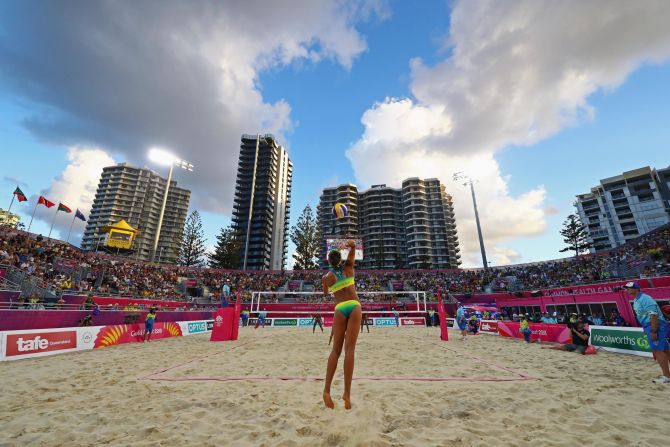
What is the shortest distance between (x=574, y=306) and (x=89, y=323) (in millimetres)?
34675

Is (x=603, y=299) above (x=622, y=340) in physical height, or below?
above

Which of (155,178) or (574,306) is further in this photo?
(155,178)

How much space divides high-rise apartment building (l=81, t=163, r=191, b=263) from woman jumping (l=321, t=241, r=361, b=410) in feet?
385

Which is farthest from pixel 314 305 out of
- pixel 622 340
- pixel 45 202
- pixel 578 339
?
pixel 45 202

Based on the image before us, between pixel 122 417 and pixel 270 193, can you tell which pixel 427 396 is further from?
pixel 270 193

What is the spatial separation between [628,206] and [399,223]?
60.1 meters

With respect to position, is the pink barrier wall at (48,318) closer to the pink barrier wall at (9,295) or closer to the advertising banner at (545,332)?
the pink barrier wall at (9,295)

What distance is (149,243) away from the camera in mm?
104812

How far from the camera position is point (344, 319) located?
4191mm

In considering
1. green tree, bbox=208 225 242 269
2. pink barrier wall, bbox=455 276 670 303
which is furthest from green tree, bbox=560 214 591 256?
green tree, bbox=208 225 242 269

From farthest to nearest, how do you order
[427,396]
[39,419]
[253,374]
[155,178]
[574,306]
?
[155,178] < [574,306] < [253,374] < [427,396] < [39,419]

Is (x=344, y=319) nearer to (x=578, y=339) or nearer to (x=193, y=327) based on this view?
(x=578, y=339)

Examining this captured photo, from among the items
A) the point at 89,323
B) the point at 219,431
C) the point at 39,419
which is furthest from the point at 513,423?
the point at 89,323

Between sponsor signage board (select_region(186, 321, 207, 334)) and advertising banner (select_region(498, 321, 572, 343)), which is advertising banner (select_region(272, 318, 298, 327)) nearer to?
sponsor signage board (select_region(186, 321, 207, 334))
